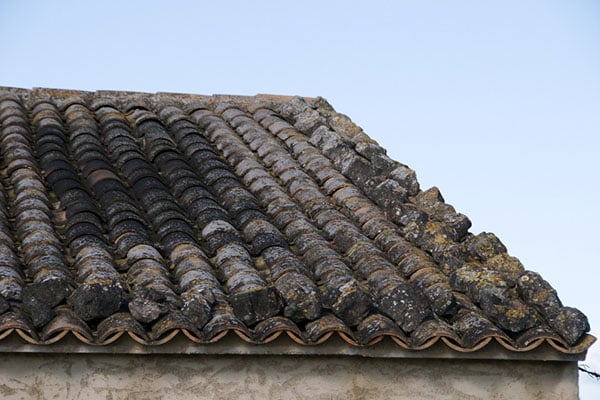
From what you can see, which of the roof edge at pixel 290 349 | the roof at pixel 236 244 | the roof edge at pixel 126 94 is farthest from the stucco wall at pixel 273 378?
the roof edge at pixel 126 94

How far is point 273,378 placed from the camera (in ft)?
21.0

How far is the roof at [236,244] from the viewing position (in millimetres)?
6094

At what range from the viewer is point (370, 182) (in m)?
8.45

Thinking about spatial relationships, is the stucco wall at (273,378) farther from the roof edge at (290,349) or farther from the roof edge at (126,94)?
the roof edge at (126,94)

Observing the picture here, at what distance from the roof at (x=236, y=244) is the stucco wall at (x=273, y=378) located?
0.28 m

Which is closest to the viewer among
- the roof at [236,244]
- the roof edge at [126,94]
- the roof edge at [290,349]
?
the roof edge at [290,349]

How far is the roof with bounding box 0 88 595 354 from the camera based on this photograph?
240 inches

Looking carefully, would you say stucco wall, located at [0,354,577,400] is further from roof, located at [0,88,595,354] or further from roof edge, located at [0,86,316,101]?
roof edge, located at [0,86,316,101]

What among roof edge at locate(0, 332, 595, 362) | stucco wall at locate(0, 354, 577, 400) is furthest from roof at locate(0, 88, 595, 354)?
stucco wall at locate(0, 354, 577, 400)

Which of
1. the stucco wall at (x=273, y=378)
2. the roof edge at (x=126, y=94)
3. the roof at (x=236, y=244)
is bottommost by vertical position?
the stucco wall at (x=273, y=378)

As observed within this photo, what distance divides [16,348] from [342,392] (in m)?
2.00

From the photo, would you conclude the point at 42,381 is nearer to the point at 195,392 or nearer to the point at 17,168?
the point at 195,392

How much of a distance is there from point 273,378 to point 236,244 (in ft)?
3.63

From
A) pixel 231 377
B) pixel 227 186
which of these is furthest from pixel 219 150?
pixel 231 377
